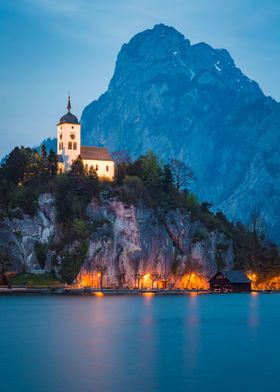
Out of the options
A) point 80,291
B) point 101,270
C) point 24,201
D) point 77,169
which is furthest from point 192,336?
point 77,169

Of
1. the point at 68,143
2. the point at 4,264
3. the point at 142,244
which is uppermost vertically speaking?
the point at 68,143

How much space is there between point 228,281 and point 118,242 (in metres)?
26.6

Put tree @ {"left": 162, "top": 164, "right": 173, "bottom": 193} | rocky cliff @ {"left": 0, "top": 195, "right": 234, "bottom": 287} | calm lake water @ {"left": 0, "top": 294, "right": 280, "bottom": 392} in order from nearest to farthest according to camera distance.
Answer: calm lake water @ {"left": 0, "top": 294, "right": 280, "bottom": 392}, rocky cliff @ {"left": 0, "top": 195, "right": 234, "bottom": 287}, tree @ {"left": 162, "top": 164, "right": 173, "bottom": 193}

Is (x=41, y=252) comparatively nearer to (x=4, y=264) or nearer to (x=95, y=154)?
(x=4, y=264)

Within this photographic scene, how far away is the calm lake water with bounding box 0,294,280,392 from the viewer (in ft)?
145

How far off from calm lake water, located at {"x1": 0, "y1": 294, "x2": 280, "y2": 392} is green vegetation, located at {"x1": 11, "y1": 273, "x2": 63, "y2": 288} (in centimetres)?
3223

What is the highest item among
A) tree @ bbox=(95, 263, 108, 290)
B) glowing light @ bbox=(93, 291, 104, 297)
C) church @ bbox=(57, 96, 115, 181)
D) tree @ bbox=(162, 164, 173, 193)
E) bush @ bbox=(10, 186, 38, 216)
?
church @ bbox=(57, 96, 115, 181)

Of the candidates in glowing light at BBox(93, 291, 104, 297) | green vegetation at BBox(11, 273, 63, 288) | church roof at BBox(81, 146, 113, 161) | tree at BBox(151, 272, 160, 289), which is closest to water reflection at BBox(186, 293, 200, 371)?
glowing light at BBox(93, 291, 104, 297)

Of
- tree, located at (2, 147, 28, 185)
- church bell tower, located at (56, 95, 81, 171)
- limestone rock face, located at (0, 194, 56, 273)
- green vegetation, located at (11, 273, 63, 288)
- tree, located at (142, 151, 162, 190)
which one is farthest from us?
church bell tower, located at (56, 95, 81, 171)

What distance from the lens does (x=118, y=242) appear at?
141 m

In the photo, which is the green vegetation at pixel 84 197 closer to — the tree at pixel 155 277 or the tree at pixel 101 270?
the tree at pixel 101 270

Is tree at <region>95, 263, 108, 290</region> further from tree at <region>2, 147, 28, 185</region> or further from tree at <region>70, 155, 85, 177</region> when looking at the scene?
tree at <region>2, 147, 28, 185</region>

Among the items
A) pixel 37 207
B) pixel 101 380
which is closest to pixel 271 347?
pixel 101 380

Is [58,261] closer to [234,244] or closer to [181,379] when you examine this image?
[234,244]
